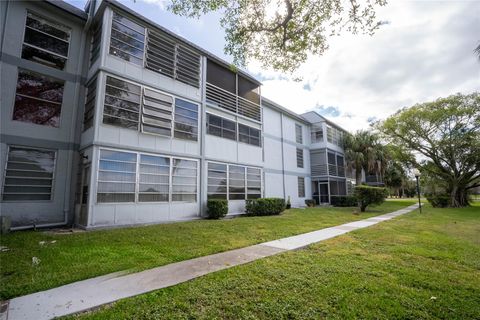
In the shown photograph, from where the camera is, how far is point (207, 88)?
47.2ft

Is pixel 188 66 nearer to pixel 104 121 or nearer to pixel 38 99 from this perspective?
pixel 104 121

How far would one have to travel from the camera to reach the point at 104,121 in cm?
971

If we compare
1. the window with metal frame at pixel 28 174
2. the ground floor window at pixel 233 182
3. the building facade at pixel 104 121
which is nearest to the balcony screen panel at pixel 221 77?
the building facade at pixel 104 121

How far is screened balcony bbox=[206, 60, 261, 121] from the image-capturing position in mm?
14742

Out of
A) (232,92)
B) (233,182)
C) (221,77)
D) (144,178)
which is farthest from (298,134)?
(144,178)

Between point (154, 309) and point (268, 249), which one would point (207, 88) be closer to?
point (268, 249)

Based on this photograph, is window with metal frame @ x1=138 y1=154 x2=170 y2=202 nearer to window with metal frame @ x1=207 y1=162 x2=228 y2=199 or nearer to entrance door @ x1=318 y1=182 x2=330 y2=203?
window with metal frame @ x1=207 y1=162 x2=228 y2=199

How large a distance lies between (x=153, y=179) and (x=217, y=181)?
13.2ft

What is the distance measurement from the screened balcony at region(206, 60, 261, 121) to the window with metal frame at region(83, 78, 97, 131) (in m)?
5.94

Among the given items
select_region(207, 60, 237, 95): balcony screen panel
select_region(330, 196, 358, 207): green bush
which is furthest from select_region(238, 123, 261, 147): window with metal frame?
select_region(330, 196, 358, 207): green bush

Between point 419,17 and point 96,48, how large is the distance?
13075 mm

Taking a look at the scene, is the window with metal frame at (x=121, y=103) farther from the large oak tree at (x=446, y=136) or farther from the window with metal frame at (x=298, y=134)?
the large oak tree at (x=446, y=136)

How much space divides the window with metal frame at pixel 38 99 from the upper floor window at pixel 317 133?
2224 centimetres

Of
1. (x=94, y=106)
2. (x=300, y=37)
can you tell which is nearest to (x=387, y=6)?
(x=300, y=37)
